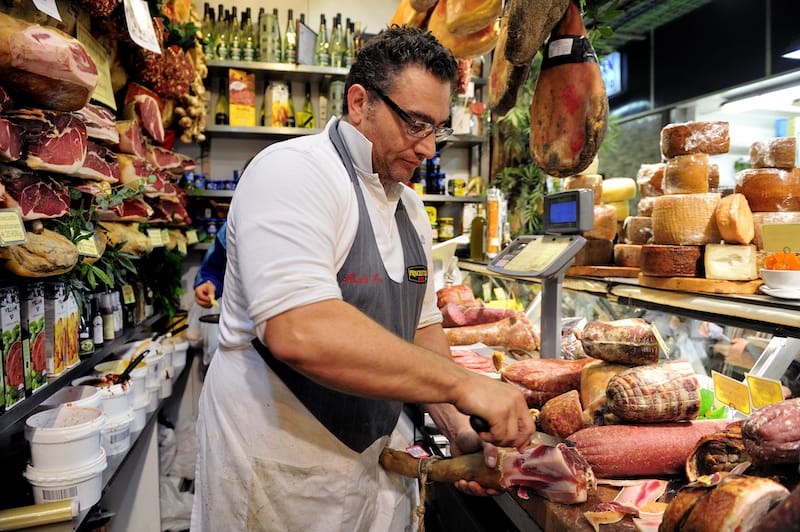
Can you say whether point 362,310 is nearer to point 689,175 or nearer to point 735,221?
point 735,221

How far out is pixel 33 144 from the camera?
181 cm

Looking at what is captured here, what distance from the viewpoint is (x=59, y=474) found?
1.90 metres

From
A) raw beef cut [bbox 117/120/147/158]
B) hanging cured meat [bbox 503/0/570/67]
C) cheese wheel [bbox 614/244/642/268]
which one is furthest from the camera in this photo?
raw beef cut [bbox 117/120/147/158]

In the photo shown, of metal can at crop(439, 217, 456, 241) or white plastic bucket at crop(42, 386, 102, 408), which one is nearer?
white plastic bucket at crop(42, 386, 102, 408)

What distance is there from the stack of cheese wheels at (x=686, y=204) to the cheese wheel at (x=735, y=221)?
2.8 inches

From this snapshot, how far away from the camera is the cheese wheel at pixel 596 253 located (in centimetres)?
276

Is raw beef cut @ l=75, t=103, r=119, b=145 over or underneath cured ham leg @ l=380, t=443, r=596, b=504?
over

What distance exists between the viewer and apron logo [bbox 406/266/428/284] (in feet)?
5.14

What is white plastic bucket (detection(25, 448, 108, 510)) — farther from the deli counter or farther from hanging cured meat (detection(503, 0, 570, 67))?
hanging cured meat (detection(503, 0, 570, 67))

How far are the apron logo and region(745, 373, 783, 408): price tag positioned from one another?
0.94 meters

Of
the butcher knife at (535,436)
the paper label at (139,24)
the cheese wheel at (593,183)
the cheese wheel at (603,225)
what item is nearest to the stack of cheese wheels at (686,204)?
the cheese wheel at (603,225)

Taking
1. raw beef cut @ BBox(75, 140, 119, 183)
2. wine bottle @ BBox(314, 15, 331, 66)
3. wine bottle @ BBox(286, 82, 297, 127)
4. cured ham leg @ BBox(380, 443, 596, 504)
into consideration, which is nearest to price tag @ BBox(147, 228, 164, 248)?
raw beef cut @ BBox(75, 140, 119, 183)

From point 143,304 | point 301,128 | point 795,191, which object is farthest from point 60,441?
point 301,128

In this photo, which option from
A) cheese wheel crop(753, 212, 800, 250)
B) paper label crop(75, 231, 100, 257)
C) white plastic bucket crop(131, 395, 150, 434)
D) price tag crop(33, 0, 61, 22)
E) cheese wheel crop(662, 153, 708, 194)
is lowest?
white plastic bucket crop(131, 395, 150, 434)
